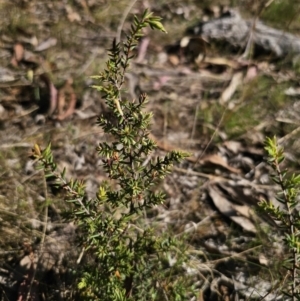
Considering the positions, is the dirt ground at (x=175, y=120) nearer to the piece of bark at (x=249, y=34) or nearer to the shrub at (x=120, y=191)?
the piece of bark at (x=249, y=34)

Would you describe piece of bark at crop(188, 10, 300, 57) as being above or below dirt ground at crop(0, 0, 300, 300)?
above

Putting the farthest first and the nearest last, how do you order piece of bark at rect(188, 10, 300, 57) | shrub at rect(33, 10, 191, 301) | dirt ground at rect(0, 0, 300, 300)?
piece of bark at rect(188, 10, 300, 57), dirt ground at rect(0, 0, 300, 300), shrub at rect(33, 10, 191, 301)

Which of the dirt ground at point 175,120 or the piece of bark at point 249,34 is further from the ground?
the piece of bark at point 249,34

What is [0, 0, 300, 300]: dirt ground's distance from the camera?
2799 mm

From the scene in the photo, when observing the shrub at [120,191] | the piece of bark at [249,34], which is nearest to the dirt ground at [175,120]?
the piece of bark at [249,34]

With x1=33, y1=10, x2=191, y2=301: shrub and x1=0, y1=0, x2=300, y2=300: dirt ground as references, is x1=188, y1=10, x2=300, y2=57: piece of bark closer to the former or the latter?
x1=0, y1=0, x2=300, y2=300: dirt ground

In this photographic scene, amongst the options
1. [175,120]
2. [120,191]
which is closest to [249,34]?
[175,120]

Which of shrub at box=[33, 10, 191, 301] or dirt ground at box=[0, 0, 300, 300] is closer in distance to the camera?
shrub at box=[33, 10, 191, 301]

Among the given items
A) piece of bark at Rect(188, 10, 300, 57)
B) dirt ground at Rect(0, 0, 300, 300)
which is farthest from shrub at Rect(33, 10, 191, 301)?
piece of bark at Rect(188, 10, 300, 57)

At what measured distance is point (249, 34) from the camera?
431 cm

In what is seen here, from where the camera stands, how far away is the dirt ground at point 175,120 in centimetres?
280

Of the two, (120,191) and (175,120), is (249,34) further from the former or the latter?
(120,191)

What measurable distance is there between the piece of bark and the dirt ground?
0.25 ft

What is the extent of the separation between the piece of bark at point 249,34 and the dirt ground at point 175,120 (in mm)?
77
